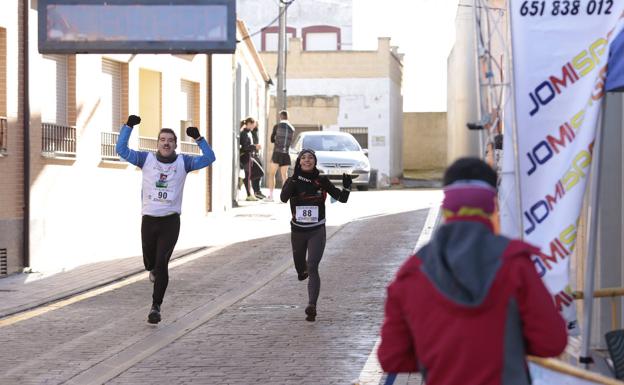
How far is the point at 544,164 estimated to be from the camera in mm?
7426

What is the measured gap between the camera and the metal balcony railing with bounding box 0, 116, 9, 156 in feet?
54.3

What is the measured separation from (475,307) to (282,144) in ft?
84.1

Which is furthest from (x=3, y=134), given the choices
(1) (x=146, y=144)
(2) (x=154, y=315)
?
(1) (x=146, y=144)

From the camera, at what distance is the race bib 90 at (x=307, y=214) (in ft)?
40.4

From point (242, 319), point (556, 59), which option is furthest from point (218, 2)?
point (556, 59)

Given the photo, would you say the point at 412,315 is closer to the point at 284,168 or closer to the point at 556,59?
the point at 556,59

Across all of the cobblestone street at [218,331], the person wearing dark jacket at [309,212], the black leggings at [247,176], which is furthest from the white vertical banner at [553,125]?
the black leggings at [247,176]

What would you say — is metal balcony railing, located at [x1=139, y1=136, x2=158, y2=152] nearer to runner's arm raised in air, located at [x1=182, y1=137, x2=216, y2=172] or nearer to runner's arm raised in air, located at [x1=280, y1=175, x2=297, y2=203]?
runner's arm raised in air, located at [x1=182, y1=137, x2=216, y2=172]

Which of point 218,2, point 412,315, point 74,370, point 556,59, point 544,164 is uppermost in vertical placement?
point 218,2

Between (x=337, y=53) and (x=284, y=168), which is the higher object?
(x=337, y=53)

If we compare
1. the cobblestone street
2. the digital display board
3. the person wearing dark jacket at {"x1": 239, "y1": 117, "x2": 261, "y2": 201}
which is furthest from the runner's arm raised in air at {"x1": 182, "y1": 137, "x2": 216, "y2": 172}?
the person wearing dark jacket at {"x1": 239, "y1": 117, "x2": 261, "y2": 201}

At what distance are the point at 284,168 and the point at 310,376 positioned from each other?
2090cm

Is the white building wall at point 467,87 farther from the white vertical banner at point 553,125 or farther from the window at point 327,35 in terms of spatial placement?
the window at point 327,35

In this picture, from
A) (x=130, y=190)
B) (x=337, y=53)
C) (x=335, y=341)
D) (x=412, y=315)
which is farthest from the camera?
(x=337, y=53)
